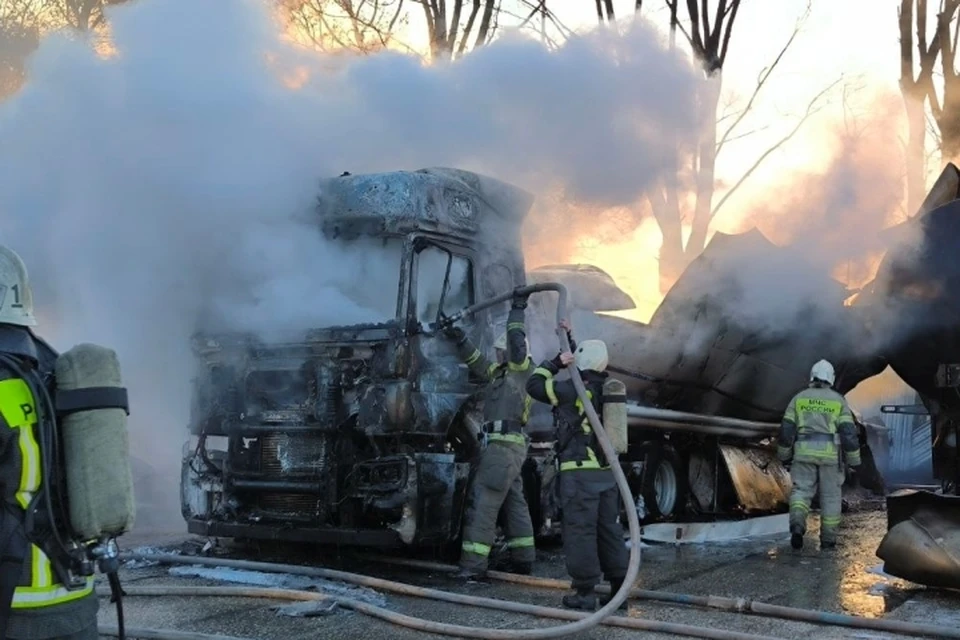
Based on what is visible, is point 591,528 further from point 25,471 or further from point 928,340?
point 25,471

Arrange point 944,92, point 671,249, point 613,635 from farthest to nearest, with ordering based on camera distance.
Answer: point 944,92, point 671,249, point 613,635

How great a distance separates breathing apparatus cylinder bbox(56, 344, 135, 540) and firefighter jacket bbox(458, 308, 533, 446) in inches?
172

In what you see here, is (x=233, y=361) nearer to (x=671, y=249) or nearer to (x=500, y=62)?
(x=500, y=62)

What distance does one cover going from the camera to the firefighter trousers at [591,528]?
593cm

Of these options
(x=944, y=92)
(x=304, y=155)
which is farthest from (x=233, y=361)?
(x=944, y=92)

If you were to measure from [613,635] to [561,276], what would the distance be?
16.4 feet

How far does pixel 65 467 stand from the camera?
281 centimetres

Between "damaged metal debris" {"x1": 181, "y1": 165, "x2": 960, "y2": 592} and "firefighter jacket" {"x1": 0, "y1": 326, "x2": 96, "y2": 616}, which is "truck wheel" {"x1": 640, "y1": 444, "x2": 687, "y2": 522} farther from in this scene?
"firefighter jacket" {"x1": 0, "y1": 326, "x2": 96, "y2": 616}

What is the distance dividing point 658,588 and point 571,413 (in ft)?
4.89

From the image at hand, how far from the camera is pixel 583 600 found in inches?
233

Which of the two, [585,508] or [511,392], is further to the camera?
[511,392]

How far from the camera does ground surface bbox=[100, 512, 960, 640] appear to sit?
5.58 m

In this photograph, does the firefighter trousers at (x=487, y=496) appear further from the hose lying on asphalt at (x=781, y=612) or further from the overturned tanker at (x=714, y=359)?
the overturned tanker at (x=714, y=359)

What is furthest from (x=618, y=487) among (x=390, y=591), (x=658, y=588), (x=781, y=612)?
(x=390, y=591)
